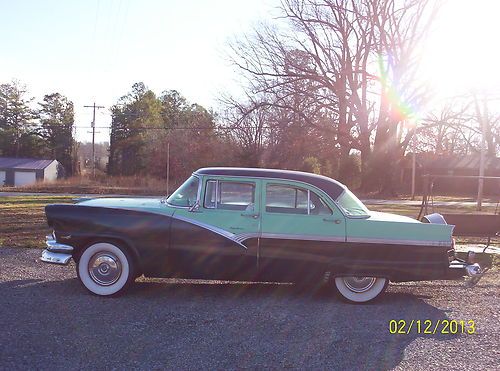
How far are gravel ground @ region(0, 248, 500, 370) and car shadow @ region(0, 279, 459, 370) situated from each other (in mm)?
11

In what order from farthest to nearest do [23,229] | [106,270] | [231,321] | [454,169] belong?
[454,169], [23,229], [106,270], [231,321]

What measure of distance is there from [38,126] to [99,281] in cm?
7275

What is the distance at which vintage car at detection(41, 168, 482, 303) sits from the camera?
6285mm

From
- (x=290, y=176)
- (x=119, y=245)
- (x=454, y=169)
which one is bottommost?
(x=119, y=245)

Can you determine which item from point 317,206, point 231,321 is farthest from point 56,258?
point 317,206

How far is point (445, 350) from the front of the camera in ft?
15.7

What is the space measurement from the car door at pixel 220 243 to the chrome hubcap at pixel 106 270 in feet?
2.43

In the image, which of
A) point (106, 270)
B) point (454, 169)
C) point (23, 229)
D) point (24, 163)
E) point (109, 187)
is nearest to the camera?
Result: point (106, 270)

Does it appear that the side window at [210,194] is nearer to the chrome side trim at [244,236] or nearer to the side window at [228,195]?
the side window at [228,195]

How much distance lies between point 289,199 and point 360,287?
1432mm

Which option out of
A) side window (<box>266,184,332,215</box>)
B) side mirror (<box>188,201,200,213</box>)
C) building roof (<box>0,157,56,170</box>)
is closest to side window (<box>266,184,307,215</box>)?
side window (<box>266,184,332,215</box>)

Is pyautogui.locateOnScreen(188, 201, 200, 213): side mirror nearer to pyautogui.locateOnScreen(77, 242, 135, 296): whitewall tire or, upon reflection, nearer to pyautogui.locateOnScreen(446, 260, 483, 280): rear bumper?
pyautogui.locateOnScreen(77, 242, 135, 296): whitewall tire

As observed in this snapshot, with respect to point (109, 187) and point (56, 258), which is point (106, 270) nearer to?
point (56, 258)

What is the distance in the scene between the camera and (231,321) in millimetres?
5488
